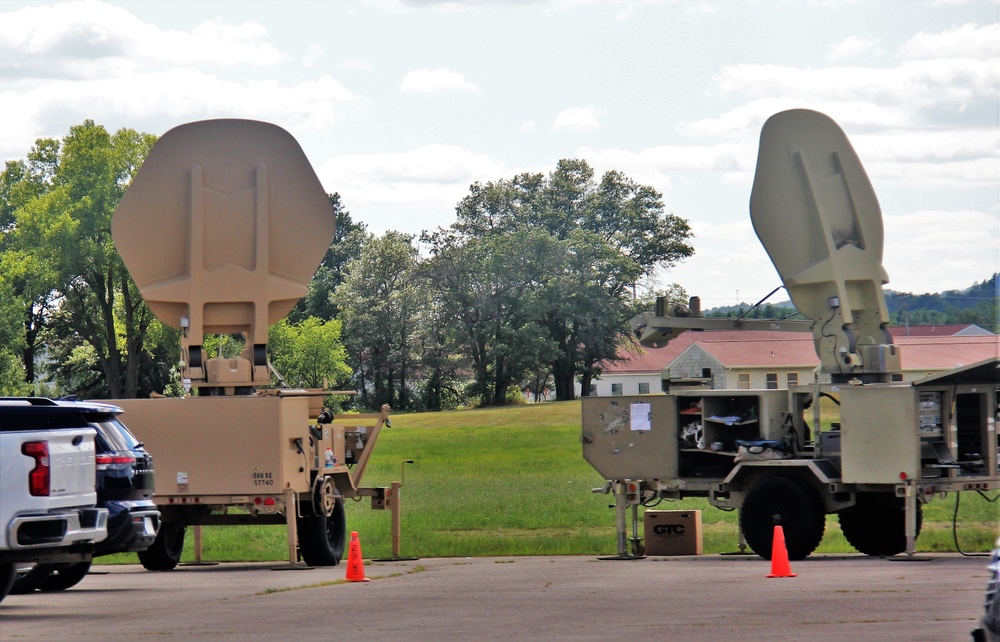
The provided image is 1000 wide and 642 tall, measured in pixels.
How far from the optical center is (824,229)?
2123 cm

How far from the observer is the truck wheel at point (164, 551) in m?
21.3

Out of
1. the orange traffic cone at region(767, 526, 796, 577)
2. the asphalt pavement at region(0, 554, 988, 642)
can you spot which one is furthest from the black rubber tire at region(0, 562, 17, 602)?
the orange traffic cone at region(767, 526, 796, 577)

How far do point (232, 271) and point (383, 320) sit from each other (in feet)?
248

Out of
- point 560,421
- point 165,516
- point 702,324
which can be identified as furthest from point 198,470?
point 560,421

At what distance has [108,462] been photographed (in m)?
14.7

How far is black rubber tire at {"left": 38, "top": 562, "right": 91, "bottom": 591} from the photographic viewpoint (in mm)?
17562

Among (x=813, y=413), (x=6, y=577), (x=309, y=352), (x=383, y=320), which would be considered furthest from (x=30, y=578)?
(x=383, y=320)

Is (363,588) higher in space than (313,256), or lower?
lower

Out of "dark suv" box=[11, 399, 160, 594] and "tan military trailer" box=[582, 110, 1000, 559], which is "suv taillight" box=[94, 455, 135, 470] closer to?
"dark suv" box=[11, 399, 160, 594]

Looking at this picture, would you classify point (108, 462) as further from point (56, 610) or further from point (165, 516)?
point (165, 516)

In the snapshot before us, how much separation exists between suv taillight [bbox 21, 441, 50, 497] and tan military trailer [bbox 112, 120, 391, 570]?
682 cm

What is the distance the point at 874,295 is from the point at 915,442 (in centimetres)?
273

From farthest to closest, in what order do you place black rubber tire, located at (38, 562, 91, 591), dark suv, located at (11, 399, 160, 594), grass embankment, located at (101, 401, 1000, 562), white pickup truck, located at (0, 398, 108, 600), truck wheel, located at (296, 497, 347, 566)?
grass embankment, located at (101, 401, 1000, 562)
truck wheel, located at (296, 497, 347, 566)
black rubber tire, located at (38, 562, 91, 591)
dark suv, located at (11, 399, 160, 594)
white pickup truck, located at (0, 398, 108, 600)

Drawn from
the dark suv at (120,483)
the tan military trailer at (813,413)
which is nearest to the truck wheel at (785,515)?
the tan military trailer at (813,413)
